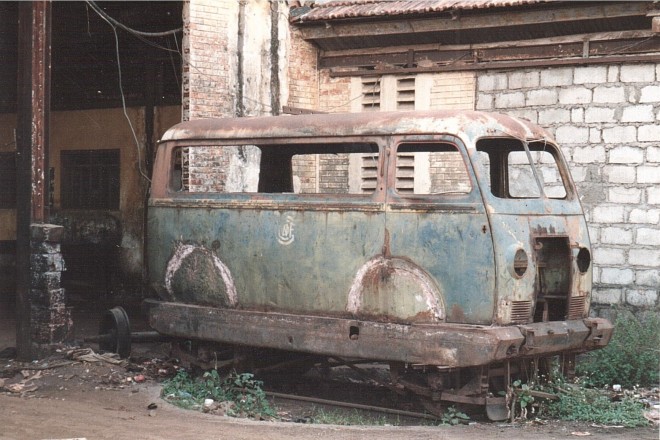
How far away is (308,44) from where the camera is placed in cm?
1293

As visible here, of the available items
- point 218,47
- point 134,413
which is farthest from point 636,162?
point 134,413

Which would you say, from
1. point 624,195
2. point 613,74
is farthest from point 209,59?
point 624,195

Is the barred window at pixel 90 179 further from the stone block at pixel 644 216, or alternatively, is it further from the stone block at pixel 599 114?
the stone block at pixel 644 216

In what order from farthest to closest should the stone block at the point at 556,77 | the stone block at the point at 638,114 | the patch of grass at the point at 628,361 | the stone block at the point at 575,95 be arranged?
the stone block at the point at 556,77 < the stone block at the point at 575,95 < the stone block at the point at 638,114 < the patch of grass at the point at 628,361

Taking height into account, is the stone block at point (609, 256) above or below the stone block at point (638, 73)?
below

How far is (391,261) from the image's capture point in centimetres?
783

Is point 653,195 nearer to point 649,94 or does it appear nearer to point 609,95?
point 649,94

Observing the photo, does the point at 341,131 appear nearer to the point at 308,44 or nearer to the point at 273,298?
the point at 273,298

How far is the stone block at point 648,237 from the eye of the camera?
34.7ft

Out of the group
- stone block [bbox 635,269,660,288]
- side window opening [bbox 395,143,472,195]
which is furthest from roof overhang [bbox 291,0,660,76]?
stone block [bbox 635,269,660,288]

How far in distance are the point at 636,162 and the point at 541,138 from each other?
110 inches

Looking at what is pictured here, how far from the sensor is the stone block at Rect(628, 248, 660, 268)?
10.6 m

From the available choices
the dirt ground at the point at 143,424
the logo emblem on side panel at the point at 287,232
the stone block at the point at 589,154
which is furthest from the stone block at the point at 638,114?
the logo emblem on side panel at the point at 287,232

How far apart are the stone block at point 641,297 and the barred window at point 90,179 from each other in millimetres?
8547
